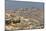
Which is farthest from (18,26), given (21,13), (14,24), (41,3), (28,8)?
(41,3)

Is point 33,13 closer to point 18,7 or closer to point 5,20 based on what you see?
point 18,7

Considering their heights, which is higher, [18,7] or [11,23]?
[18,7]

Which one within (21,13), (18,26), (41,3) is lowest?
(18,26)

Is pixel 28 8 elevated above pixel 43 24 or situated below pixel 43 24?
above
